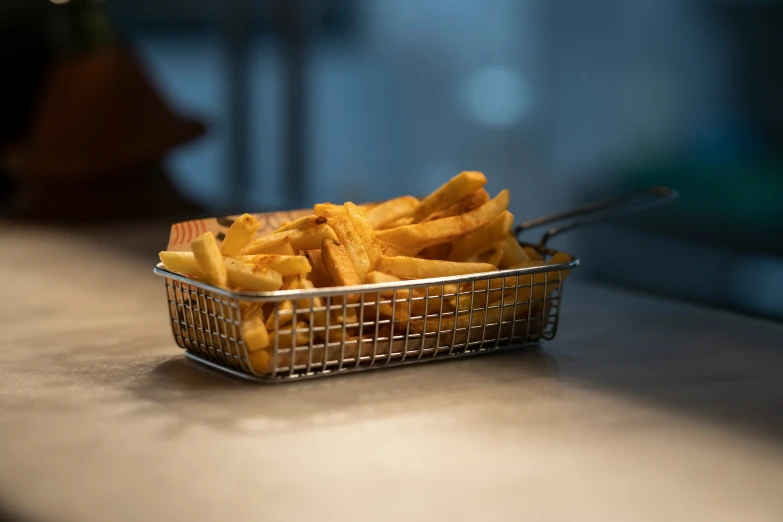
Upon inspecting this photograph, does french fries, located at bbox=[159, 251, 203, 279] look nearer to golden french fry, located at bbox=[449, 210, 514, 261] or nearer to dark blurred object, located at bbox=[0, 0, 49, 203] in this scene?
golden french fry, located at bbox=[449, 210, 514, 261]

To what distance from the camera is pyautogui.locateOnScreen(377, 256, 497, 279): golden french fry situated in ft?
4.50

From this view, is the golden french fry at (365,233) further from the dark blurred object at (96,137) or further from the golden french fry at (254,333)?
the dark blurred object at (96,137)

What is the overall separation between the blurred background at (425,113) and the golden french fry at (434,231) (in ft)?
6.14

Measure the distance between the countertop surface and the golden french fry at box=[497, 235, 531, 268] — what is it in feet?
0.47

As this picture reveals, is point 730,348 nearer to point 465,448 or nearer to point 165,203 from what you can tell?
point 465,448

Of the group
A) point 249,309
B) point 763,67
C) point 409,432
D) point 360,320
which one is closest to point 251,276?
point 249,309

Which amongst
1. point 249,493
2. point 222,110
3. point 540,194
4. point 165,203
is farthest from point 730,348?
point 222,110

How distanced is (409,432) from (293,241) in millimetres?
328

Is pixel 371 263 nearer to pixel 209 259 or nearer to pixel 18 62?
pixel 209 259

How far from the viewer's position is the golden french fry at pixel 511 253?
4.96 feet

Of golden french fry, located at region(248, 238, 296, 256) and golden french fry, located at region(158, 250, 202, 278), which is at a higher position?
golden french fry, located at region(248, 238, 296, 256)

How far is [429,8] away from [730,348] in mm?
3383

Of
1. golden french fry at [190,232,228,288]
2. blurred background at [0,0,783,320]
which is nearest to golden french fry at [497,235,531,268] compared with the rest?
golden french fry at [190,232,228,288]

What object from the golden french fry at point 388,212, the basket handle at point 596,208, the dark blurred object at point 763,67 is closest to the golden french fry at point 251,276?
the golden french fry at point 388,212
